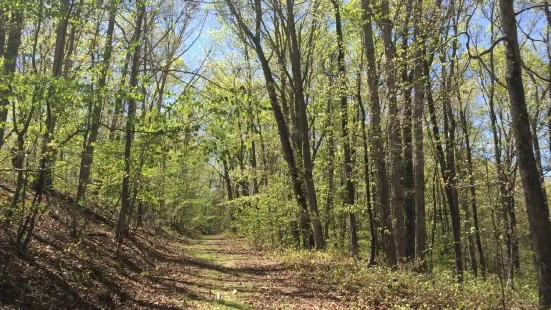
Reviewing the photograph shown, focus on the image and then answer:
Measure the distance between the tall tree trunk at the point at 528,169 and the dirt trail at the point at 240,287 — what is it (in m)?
3.38

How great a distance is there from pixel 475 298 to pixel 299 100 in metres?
10.0

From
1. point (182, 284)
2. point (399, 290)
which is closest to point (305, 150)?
point (182, 284)

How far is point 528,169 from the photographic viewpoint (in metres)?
7.17

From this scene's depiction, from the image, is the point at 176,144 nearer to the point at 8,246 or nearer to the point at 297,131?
the point at 8,246

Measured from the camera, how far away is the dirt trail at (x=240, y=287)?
848 centimetres

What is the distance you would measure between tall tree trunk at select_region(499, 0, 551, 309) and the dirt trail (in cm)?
338

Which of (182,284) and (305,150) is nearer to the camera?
(182,284)

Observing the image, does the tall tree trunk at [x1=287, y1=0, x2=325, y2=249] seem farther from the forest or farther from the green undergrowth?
the green undergrowth

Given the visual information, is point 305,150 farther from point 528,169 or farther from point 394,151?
point 528,169

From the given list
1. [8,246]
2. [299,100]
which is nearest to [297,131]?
[299,100]

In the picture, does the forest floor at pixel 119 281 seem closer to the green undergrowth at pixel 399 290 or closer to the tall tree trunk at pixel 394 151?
the green undergrowth at pixel 399 290

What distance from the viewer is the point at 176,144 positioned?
9203 mm

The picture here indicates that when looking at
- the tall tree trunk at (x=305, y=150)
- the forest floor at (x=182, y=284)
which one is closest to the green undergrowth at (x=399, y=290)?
the forest floor at (x=182, y=284)

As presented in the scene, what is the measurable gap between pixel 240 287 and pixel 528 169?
686 centimetres
